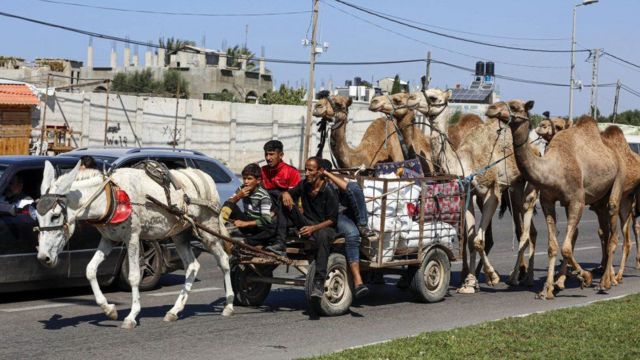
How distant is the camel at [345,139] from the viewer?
15.5 metres

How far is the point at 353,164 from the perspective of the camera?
16422 millimetres

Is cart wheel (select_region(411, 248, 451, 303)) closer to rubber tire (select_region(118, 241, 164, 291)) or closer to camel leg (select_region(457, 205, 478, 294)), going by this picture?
camel leg (select_region(457, 205, 478, 294))

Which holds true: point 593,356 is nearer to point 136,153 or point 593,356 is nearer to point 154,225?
point 154,225

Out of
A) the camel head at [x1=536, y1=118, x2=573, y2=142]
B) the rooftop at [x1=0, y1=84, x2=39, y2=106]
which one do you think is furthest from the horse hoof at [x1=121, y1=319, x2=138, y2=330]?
the rooftop at [x1=0, y1=84, x2=39, y2=106]

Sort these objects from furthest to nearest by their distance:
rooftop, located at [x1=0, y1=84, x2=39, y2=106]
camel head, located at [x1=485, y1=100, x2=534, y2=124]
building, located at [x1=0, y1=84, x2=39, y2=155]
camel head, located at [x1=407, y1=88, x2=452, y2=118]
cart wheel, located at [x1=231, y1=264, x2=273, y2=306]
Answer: rooftop, located at [x1=0, y1=84, x2=39, y2=106]
building, located at [x1=0, y1=84, x2=39, y2=155]
camel head, located at [x1=407, y1=88, x2=452, y2=118]
camel head, located at [x1=485, y1=100, x2=534, y2=124]
cart wheel, located at [x1=231, y1=264, x2=273, y2=306]

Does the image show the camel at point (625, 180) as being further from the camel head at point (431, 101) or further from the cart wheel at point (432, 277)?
the cart wheel at point (432, 277)

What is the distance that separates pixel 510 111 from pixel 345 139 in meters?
3.35

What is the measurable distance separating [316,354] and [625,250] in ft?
30.8

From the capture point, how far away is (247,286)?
12.3m

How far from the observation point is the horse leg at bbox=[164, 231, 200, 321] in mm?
11047

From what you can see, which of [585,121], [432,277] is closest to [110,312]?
[432,277]

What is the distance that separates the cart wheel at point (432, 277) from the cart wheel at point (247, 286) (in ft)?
6.48

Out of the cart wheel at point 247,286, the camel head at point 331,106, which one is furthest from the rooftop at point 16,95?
the cart wheel at point 247,286

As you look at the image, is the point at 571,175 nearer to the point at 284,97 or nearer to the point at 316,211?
the point at 316,211
